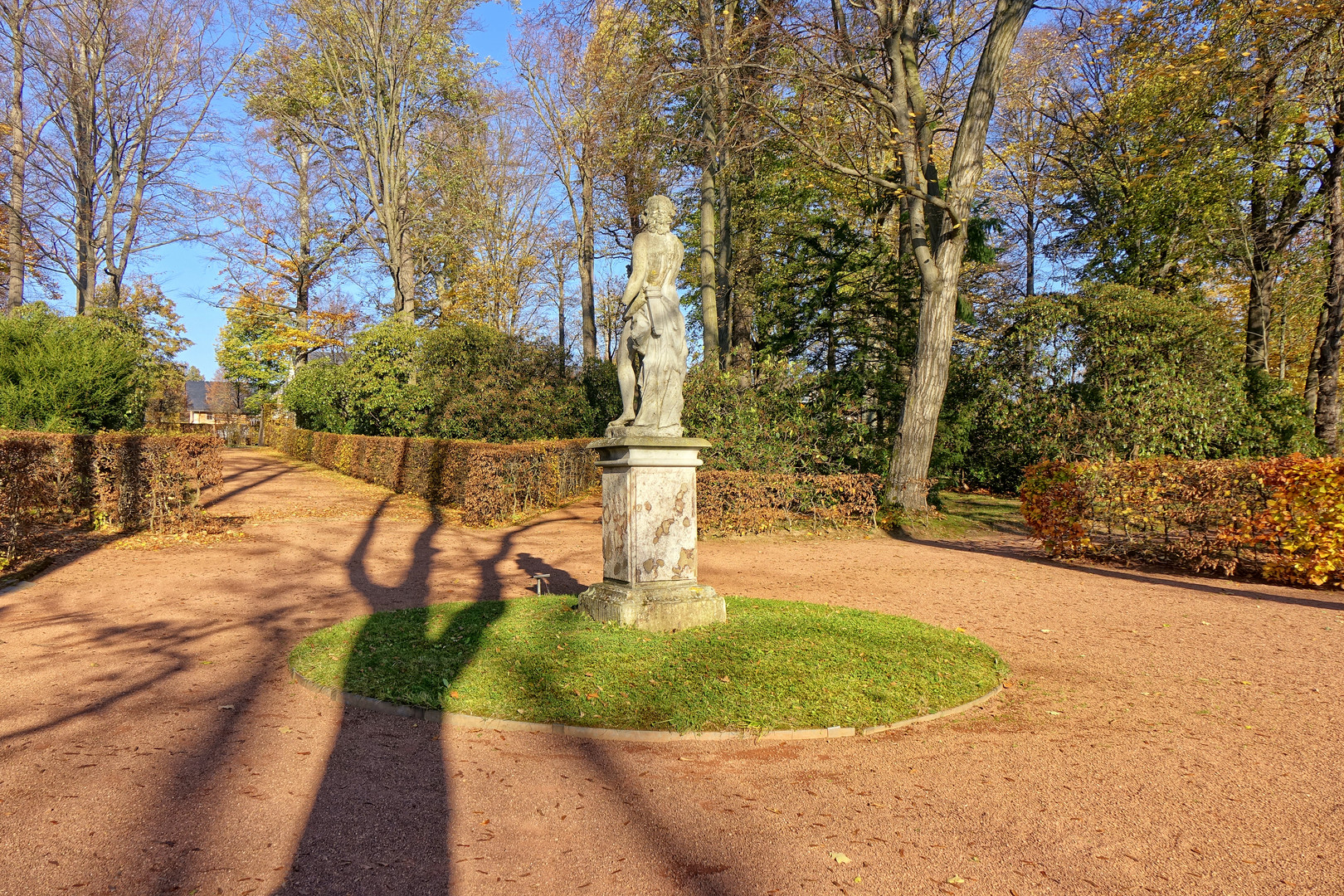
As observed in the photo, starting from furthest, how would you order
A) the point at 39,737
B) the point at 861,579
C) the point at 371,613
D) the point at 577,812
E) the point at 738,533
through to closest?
the point at 738,533
the point at 861,579
the point at 371,613
the point at 39,737
the point at 577,812

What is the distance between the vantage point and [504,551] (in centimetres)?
1073

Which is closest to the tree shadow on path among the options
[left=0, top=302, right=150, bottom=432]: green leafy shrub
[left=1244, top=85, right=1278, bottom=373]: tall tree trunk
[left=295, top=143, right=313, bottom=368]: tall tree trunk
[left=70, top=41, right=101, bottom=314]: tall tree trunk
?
[left=0, top=302, right=150, bottom=432]: green leafy shrub

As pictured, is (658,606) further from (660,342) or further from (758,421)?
(758,421)

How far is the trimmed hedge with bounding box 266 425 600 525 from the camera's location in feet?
43.4

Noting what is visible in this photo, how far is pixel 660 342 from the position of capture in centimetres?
609

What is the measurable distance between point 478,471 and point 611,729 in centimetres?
953

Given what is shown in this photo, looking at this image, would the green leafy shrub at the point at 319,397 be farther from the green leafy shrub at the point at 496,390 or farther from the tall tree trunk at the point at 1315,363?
the tall tree trunk at the point at 1315,363

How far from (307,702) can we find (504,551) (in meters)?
6.18

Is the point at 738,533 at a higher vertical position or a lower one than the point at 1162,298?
lower

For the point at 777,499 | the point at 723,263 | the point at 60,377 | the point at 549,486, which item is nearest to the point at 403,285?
the point at 60,377

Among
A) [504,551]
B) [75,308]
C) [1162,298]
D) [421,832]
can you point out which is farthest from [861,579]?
[75,308]

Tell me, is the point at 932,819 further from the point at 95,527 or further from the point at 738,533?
the point at 95,527

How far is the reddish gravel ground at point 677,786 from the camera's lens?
2725 millimetres

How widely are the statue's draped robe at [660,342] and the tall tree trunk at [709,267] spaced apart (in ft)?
34.6
